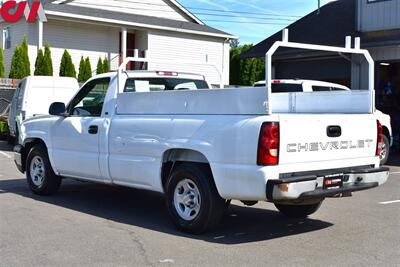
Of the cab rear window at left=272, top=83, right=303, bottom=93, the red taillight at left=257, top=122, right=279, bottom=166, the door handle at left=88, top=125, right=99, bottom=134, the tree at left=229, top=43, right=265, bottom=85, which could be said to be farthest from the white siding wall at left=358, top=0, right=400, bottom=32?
the tree at left=229, top=43, right=265, bottom=85

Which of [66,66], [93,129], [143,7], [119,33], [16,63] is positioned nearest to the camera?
[93,129]

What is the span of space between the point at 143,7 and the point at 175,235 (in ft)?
94.7

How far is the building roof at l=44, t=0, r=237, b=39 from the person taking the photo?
28.7 m

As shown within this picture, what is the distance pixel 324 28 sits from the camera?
63.7 ft

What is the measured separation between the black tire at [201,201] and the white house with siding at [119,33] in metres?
20.0

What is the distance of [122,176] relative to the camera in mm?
7816

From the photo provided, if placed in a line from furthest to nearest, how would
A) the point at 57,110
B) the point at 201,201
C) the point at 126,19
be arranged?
the point at 126,19
the point at 57,110
the point at 201,201

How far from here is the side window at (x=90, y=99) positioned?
28.2ft

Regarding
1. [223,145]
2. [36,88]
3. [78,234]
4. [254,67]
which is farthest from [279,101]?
[254,67]

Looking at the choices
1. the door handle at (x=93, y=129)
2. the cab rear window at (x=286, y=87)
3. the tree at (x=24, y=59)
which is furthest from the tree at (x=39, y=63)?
the door handle at (x=93, y=129)

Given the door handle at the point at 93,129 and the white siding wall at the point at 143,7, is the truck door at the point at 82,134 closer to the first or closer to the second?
the door handle at the point at 93,129

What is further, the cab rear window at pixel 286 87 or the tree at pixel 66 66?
the tree at pixel 66 66

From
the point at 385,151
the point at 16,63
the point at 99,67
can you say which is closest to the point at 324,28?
the point at 385,151

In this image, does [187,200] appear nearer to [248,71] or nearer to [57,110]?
[57,110]
